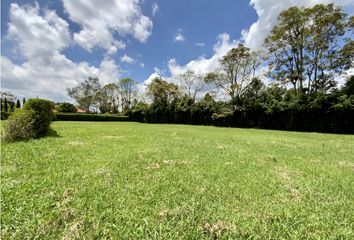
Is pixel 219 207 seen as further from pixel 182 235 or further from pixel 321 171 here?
pixel 321 171

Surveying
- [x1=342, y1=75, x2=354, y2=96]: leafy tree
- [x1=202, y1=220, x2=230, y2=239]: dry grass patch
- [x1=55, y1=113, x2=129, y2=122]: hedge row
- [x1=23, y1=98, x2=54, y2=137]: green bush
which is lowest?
[x1=202, y1=220, x2=230, y2=239]: dry grass patch

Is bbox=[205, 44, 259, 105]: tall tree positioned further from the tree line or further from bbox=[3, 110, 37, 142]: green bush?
bbox=[3, 110, 37, 142]: green bush

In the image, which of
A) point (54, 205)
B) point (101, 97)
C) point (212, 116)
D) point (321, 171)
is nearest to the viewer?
point (54, 205)

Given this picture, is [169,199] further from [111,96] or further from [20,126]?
[111,96]

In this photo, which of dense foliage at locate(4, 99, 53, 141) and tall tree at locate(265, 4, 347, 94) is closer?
dense foliage at locate(4, 99, 53, 141)

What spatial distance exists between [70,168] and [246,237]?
372 cm

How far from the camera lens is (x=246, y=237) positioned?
2.35 metres

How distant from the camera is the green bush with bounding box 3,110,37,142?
7.92 m

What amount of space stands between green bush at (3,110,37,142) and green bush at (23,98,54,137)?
23 centimetres

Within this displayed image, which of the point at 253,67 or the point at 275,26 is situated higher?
the point at 275,26

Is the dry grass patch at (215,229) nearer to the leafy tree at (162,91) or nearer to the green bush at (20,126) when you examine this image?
the green bush at (20,126)

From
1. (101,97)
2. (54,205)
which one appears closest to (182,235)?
(54,205)

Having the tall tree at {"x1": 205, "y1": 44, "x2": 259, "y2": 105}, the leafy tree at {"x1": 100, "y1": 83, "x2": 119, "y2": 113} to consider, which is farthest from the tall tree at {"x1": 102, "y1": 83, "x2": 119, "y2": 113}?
the tall tree at {"x1": 205, "y1": 44, "x2": 259, "y2": 105}

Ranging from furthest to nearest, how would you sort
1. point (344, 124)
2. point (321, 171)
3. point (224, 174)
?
point (344, 124), point (321, 171), point (224, 174)
